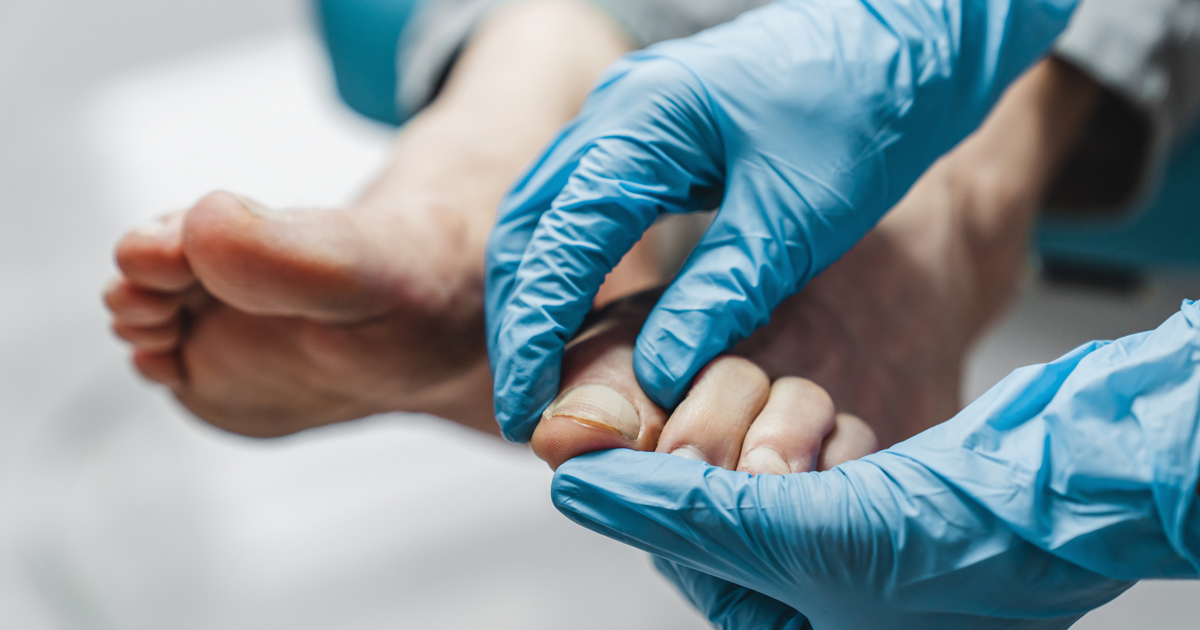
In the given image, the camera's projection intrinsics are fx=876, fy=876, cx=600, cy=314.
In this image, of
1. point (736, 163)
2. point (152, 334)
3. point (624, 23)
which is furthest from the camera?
point (624, 23)

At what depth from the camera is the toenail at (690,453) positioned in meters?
0.42

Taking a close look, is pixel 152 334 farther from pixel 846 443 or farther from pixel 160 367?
pixel 846 443

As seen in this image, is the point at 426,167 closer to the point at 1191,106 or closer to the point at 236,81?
the point at 1191,106

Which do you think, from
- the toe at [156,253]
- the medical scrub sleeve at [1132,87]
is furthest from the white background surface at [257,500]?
the toe at [156,253]

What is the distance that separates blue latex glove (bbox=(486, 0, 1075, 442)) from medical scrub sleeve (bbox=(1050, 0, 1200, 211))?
21cm

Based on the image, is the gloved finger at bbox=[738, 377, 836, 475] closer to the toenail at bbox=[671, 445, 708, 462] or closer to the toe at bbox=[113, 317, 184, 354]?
the toenail at bbox=[671, 445, 708, 462]

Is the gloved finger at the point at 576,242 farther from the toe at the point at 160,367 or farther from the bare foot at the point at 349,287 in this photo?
the toe at the point at 160,367

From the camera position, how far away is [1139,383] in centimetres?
37

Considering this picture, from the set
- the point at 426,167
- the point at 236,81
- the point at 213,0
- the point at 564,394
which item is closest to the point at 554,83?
the point at 426,167

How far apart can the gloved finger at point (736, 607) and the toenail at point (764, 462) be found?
2.9 inches

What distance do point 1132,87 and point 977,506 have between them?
0.52 metres

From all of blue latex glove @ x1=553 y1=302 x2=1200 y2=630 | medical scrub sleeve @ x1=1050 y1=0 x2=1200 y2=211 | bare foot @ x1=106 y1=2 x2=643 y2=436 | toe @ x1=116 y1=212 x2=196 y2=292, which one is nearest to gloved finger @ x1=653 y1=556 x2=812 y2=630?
blue latex glove @ x1=553 y1=302 x2=1200 y2=630

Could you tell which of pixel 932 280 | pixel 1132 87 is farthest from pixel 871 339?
pixel 1132 87

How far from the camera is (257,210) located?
516 millimetres
